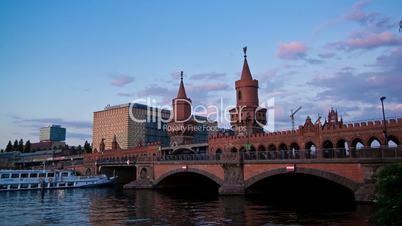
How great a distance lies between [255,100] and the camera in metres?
85.6

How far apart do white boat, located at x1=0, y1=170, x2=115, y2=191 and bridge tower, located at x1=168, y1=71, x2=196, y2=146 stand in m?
18.8

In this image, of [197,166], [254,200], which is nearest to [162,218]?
[254,200]

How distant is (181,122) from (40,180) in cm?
3492

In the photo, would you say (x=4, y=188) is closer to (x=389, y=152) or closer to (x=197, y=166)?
(x=197, y=166)

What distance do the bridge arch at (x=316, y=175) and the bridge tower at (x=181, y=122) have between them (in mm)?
49004

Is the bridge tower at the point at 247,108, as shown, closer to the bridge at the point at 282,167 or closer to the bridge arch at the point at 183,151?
the bridge arch at the point at 183,151

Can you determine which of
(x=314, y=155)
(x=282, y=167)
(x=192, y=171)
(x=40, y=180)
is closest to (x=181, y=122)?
(x=40, y=180)

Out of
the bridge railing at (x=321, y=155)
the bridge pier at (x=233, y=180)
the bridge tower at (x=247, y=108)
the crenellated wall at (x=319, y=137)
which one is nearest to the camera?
the bridge railing at (x=321, y=155)

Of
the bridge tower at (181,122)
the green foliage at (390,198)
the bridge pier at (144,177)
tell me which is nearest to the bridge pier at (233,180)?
the bridge pier at (144,177)

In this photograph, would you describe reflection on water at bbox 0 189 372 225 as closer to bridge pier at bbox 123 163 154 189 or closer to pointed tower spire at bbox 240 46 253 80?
bridge pier at bbox 123 163 154 189

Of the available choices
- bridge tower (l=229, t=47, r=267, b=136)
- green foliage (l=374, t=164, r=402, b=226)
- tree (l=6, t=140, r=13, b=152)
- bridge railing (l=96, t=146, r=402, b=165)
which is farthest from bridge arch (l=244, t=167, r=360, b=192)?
tree (l=6, t=140, r=13, b=152)

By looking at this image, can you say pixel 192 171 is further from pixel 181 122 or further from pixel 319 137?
pixel 181 122

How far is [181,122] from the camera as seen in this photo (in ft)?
325

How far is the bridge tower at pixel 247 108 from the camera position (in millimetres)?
84688
